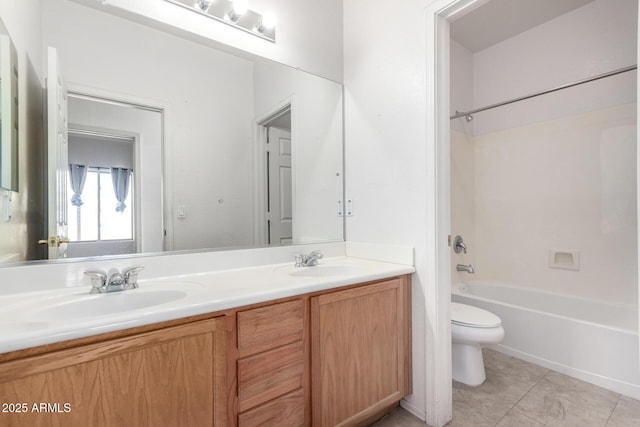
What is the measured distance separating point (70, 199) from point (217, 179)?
1.94 feet

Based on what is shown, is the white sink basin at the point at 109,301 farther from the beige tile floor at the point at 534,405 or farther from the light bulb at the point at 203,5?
the light bulb at the point at 203,5

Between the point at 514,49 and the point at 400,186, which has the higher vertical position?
Result: the point at 514,49

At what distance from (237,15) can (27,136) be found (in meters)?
1.08

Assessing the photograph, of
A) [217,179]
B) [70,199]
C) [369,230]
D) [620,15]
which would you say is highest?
[620,15]

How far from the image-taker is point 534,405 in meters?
1.57

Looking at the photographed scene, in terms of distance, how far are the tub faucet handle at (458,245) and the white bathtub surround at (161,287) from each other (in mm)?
1237

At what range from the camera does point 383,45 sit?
5.56ft

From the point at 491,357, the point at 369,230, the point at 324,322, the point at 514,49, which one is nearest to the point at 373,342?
the point at 324,322

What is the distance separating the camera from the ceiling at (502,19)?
2.18m

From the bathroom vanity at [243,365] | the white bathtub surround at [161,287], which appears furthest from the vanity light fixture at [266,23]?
the bathroom vanity at [243,365]

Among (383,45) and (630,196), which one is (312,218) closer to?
(383,45)

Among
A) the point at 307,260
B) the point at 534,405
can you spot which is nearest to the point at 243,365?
the point at 307,260

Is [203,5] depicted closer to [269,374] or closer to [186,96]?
[186,96]

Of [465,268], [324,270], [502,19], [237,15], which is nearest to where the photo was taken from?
[237,15]
